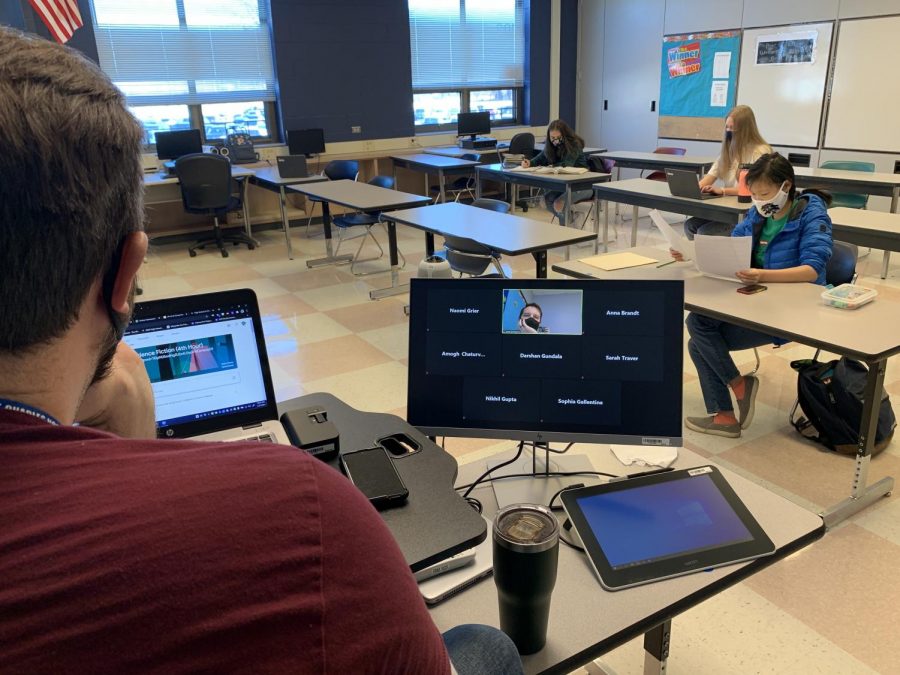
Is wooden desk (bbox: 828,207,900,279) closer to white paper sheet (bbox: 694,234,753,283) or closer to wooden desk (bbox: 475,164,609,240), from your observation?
white paper sheet (bbox: 694,234,753,283)

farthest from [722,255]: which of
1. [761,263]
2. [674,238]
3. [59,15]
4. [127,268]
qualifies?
[59,15]

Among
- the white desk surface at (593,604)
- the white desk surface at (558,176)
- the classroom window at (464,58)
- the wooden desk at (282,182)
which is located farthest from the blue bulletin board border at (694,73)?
the white desk surface at (593,604)

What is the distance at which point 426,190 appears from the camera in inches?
360

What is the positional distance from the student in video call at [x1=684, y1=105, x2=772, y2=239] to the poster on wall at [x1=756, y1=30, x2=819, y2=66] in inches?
111

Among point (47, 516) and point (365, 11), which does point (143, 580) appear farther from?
point (365, 11)

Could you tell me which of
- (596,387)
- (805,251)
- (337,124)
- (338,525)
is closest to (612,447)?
(596,387)

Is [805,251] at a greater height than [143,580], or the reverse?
[143,580]

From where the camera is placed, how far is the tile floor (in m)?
1.92

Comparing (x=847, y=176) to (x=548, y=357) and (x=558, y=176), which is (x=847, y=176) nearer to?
(x=558, y=176)

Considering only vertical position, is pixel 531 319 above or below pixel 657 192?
above

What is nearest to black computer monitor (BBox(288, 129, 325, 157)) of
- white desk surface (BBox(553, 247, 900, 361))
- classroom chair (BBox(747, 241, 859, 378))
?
white desk surface (BBox(553, 247, 900, 361))

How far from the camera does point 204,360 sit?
57.4 inches

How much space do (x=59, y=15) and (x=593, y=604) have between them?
6428 millimetres

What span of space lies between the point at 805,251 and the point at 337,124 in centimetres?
662
